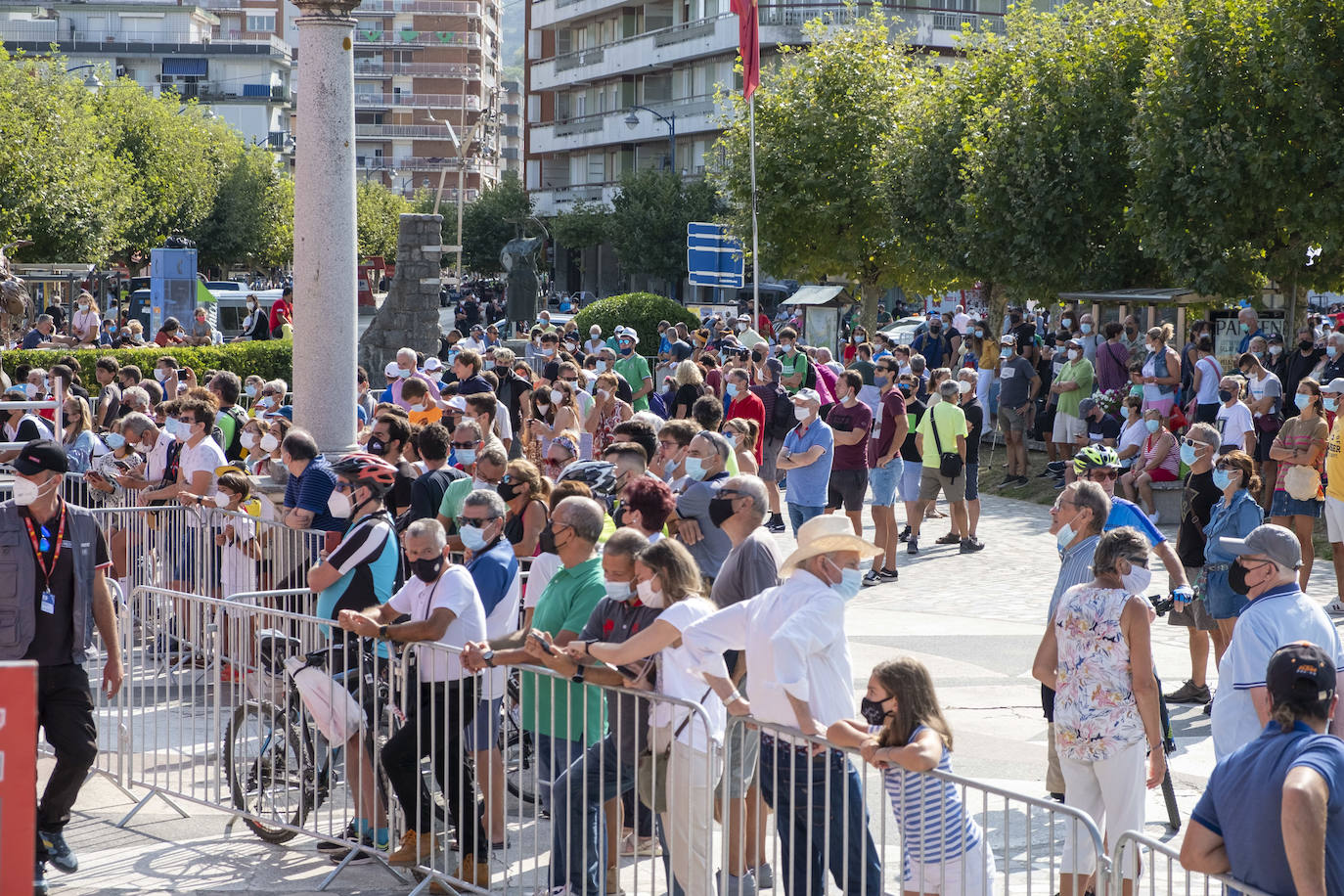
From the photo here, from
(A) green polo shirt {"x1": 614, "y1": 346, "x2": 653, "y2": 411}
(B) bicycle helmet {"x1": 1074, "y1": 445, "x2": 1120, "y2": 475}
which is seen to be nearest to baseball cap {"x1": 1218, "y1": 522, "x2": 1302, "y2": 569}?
(B) bicycle helmet {"x1": 1074, "y1": 445, "x2": 1120, "y2": 475}

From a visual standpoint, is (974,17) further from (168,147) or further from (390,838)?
(390,838)

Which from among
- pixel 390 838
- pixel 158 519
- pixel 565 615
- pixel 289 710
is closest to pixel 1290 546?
pixel 565 615

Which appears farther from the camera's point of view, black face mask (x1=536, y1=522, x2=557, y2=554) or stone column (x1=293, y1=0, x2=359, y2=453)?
stone column (x1=293, y1=0, x2=359, y2=453)

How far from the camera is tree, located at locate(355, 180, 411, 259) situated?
85625mm

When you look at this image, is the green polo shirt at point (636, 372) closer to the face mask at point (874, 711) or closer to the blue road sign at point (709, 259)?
the blue road sign at point (709, 259)

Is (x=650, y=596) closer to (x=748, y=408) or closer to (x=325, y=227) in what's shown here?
(x=325, y=227)

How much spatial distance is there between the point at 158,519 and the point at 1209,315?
16020 millimetres

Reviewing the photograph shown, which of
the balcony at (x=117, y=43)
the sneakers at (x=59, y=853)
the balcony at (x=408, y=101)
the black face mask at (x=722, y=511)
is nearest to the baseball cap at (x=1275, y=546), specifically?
the black face mask at (x=722, y=511)

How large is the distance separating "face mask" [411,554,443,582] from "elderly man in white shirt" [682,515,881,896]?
1.34 meters

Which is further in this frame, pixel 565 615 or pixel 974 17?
pixel 974 17

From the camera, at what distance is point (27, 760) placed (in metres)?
3.55

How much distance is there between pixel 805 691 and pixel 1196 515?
15.9ft

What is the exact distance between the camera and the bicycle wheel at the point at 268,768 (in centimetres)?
711

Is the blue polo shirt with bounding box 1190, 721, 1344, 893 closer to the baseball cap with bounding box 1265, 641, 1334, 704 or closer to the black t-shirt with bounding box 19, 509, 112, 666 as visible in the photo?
the baseball cap with bounding box 1265, 641, 1334, 704
